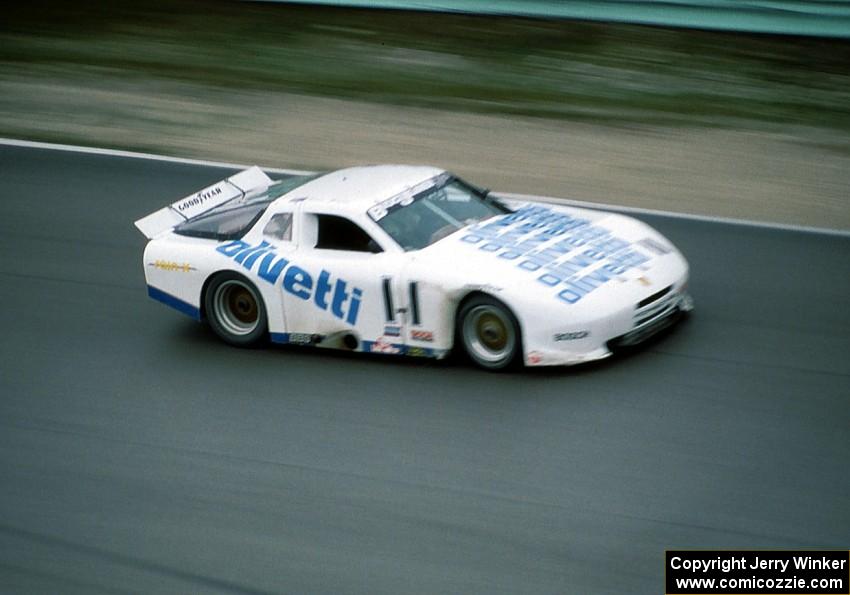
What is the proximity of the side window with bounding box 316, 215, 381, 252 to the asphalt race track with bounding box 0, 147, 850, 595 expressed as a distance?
2.63 ft

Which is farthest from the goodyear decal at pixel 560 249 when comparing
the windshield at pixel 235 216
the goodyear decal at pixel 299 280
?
the windshield at pixel 235 216

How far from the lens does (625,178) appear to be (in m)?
12.5

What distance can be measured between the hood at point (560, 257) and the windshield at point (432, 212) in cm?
12

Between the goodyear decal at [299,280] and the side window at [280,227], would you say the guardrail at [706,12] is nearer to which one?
the side window at [280,227]

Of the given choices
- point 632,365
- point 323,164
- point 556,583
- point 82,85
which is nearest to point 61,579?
point 556,583

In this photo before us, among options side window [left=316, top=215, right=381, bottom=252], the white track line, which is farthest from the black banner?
the white track line

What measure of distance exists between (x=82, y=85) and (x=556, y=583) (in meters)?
12.8

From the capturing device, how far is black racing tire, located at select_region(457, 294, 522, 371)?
8.02 m

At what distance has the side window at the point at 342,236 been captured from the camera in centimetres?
861

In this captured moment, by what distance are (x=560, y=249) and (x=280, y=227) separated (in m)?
2.03

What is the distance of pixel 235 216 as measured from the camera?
30.8 feet

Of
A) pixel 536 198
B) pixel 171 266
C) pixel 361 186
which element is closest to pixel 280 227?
pixel 361 186

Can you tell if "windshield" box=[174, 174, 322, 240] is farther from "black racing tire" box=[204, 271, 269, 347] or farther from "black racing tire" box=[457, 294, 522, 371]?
"black racing tire" box=[457, 294, 522, 371]

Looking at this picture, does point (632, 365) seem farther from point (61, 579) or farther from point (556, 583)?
point (61, 579)
